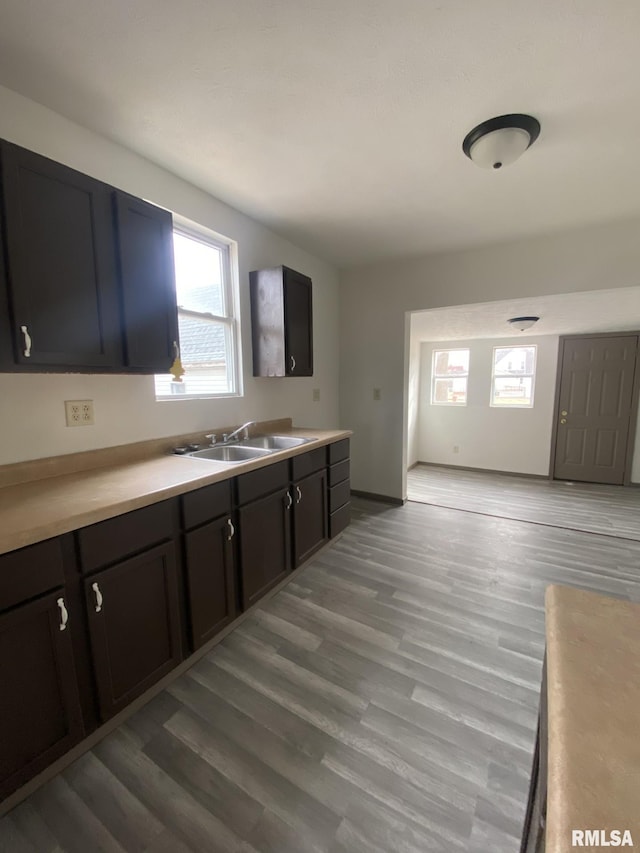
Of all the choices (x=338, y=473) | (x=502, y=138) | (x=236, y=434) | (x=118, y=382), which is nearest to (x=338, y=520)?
(x=338, y=473)

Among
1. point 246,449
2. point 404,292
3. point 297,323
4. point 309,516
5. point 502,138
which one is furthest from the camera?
point 404,292

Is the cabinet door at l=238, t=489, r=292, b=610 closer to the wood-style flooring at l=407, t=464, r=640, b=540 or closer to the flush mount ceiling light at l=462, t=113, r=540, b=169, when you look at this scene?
the flush mount ceiling light at l=462, t=113, r=540, b=169

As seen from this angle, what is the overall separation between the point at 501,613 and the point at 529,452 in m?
3.86

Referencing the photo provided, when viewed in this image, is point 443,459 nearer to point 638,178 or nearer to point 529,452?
point 529,452

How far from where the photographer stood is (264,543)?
83.2 inches

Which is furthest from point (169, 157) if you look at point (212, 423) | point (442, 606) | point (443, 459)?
point (443, 459)

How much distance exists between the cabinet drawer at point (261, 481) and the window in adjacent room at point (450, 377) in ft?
14.1

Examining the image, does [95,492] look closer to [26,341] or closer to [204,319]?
[26,341]

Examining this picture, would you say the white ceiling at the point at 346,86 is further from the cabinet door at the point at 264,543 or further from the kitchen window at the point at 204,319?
A: the cabinet door at the point at 264,543

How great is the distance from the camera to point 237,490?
1867 millimetres

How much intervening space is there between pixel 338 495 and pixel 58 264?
7.60ft

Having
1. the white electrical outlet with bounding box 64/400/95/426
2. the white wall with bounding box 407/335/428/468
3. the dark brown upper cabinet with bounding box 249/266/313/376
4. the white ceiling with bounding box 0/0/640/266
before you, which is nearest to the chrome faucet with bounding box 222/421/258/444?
the dark brown upper cabinet with bounding box 249/266/313/376

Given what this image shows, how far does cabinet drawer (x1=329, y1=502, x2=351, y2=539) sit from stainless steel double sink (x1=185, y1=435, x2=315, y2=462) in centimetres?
72

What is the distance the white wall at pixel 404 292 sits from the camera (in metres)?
2.76
